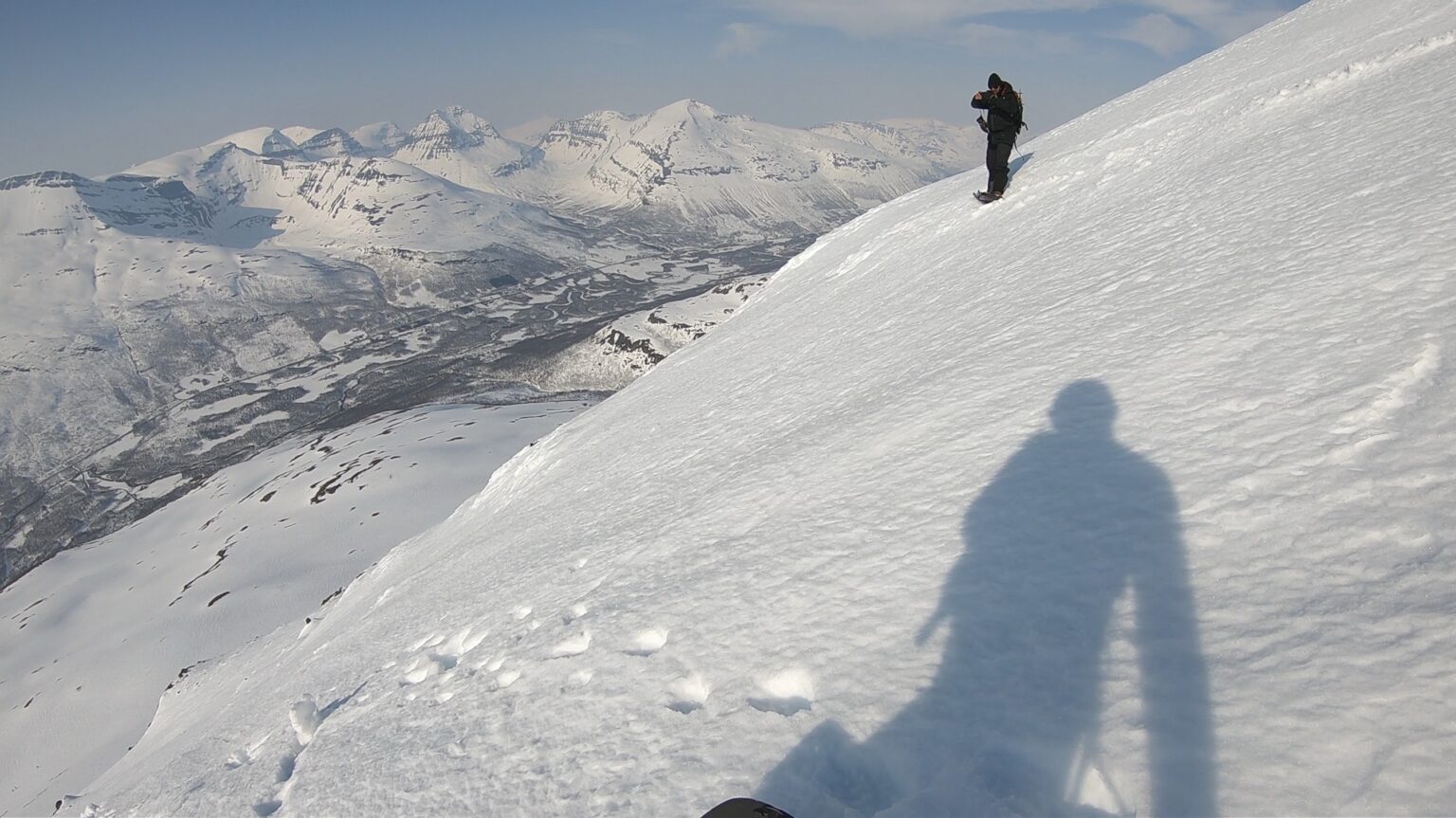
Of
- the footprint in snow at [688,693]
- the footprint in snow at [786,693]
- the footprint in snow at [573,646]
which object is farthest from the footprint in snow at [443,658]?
the footprint in snow at [786,693]

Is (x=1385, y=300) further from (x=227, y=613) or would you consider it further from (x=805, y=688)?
(x=227, y=613)

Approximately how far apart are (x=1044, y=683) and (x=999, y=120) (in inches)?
564

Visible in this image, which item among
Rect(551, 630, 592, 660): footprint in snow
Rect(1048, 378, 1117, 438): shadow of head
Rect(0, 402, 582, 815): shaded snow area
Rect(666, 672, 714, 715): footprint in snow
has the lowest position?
Rect(0, 402, 582, 815): shaded snow area

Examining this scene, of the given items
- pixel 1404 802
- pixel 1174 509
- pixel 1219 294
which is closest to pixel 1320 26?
pixel 1219 294

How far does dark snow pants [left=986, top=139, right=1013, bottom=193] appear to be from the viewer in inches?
610

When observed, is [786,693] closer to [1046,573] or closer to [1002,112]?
[1046,573]

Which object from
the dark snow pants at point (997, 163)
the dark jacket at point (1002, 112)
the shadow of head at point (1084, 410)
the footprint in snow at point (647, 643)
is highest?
the dark jacket at point (1002, 112)

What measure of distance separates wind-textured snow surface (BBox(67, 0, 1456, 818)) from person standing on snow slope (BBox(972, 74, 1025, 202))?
4067mm

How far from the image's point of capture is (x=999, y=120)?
48.2ft

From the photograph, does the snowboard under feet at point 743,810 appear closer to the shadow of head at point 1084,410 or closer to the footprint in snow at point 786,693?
the footprint in snow at point 786,693

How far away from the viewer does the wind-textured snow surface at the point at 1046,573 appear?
10.5 feet

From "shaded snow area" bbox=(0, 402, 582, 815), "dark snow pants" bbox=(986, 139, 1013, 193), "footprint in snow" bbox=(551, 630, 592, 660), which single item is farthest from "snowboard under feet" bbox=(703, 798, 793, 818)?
"shaded snow area" bbox=(0, 402, 582, 815)

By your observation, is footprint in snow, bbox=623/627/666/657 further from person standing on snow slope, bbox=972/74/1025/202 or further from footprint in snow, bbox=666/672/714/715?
person standing on snow slope, bbox=972/74/1025/202

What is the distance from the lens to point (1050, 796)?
126 inches
